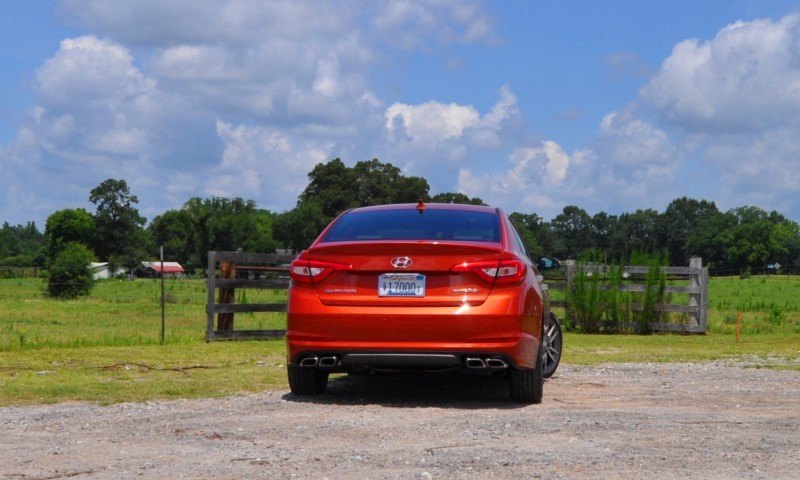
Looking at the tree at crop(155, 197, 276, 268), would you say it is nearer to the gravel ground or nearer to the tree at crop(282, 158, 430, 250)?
the tree at crop(282, 158, 430, 250)

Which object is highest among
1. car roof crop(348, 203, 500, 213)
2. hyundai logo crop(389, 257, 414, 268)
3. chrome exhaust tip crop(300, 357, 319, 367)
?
car roof crop(348, 203, 500, 213)

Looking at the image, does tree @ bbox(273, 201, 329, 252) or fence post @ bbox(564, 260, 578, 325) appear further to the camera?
tree @ bbox(273, 201, 329, 252)

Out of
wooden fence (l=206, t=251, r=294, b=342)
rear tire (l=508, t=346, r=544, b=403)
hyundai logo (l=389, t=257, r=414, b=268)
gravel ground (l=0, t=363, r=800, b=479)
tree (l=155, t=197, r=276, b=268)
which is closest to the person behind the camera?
gravel ground (l=0, t=363, r=800, b=479)

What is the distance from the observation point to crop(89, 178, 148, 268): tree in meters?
131

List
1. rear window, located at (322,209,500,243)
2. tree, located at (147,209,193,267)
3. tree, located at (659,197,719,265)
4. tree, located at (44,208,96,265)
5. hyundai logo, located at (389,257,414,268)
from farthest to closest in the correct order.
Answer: tree, located at (659,197,719,265), tree, located at (147,209,193,267), tree, located at (44,208,96,265), rear window, located at (322,209,500,243), hyundai logo, located at (389,257,414,268)

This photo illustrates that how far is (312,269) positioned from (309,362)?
71 cm

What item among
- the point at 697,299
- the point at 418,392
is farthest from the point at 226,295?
the point at 697,299

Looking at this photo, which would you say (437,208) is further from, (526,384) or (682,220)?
(682,220)

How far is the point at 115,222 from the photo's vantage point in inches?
5202

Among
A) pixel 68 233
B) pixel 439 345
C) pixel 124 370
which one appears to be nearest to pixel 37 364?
pixel 124 370

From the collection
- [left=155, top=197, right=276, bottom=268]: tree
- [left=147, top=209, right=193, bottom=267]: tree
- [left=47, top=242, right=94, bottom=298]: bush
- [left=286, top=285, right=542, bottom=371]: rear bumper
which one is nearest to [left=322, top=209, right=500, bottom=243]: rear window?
[left=286, top=285, right=542, bottom=371]: rear bumper

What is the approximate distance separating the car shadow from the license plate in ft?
2.84

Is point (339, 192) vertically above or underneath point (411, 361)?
above

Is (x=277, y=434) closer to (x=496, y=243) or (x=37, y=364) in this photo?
(x=496, y=243)
